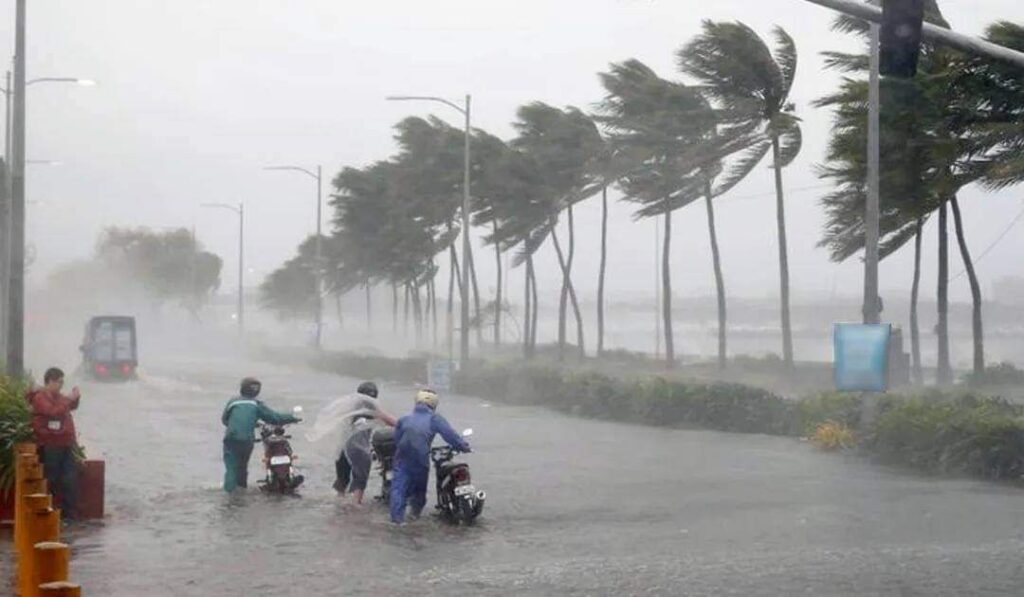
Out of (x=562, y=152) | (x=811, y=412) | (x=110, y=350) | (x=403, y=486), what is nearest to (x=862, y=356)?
(x=811, y=412)

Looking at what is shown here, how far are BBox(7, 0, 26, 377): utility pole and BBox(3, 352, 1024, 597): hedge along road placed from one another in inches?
108

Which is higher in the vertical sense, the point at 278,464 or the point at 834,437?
the point at 278,464

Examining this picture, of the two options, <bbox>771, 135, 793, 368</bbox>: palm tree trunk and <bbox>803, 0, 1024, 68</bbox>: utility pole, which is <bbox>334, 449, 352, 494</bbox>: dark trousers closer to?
<bbox>803, 0, 1024, 68</bbox>: utility pole

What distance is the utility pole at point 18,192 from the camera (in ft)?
74.4

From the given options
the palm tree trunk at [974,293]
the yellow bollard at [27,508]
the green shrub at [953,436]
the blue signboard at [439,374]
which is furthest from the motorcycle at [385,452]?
the blue signboard at [439,374]

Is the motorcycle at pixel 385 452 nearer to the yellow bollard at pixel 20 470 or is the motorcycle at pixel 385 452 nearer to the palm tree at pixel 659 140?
the yellow bollard at pixel 20 470

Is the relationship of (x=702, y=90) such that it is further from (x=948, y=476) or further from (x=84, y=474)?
(x=84, y=474)

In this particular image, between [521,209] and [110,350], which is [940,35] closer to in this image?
[521,209]

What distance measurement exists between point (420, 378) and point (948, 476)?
1317 inches

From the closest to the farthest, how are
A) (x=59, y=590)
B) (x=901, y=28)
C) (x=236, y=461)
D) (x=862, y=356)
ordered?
(x=59, y=590), (x=901, y=28), (x=236, y=461), (x=862, y=356)

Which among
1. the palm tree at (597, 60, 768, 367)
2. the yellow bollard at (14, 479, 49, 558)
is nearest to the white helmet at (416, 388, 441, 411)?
the yellow bollard at (14, 479, 49, 558)

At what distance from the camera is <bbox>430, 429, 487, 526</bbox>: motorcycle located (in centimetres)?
1659

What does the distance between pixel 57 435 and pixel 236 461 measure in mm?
3544

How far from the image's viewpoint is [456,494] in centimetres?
1662
